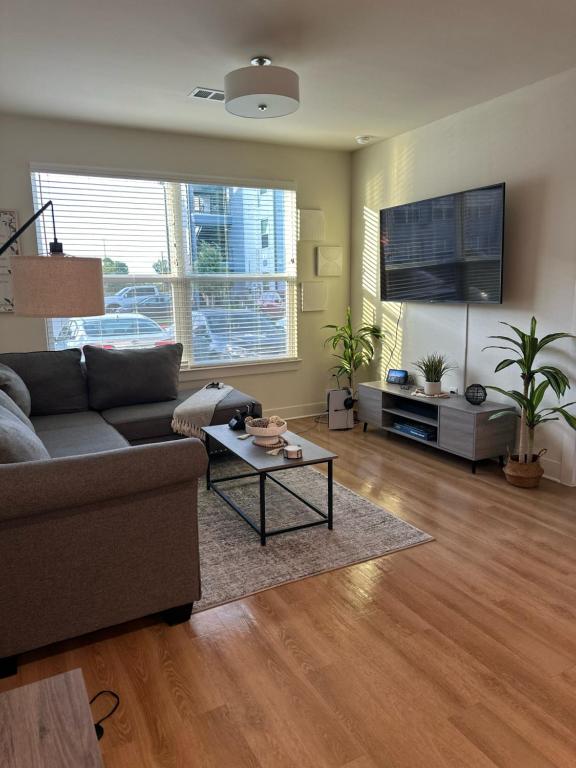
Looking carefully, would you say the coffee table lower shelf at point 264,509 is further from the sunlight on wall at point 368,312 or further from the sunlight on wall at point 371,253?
the sunlight on wall at point 371,253

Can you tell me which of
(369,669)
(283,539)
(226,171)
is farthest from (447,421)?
(226,171)

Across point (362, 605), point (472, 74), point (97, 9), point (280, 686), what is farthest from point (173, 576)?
point (472, 74)

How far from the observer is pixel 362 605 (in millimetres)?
2344

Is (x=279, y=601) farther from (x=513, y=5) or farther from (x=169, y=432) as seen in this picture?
(x=513, y=5)

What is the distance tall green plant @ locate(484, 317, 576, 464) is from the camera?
349 cm

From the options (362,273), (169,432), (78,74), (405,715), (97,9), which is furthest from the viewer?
(362,273)

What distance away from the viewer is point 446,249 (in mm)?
4234

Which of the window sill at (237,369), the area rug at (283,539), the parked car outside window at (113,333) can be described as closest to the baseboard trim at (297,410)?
the window sill at (237,369)

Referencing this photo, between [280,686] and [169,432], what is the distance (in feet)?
7.58

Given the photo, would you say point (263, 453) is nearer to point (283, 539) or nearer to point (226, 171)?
point (283, 539)

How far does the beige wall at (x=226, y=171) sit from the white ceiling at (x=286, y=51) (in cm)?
26

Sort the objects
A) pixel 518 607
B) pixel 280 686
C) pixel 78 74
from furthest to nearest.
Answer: pixel 78 74 → pixel 518 607 → pixel 280 686

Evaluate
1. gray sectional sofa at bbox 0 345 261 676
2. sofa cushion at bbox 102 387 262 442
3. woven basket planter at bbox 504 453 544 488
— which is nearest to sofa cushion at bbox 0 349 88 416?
sofa cushion at bbox 102 387 262 442

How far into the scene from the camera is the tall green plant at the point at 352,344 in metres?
5.41
